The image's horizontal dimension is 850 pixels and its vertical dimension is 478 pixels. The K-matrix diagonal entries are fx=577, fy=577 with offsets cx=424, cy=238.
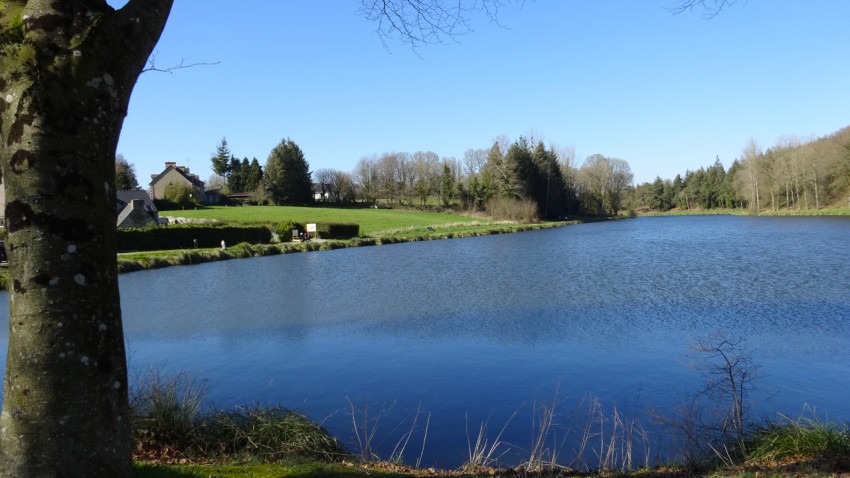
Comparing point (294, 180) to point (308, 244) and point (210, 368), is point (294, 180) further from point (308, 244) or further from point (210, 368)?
point (210, 368)

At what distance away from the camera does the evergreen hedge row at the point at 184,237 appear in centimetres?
3581

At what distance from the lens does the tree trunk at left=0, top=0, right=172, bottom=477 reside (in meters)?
2.75

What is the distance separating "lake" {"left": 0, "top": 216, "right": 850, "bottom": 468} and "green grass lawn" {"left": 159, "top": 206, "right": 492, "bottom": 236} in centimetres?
3323

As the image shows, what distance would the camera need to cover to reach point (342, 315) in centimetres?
1525

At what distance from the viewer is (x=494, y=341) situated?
37.8ft

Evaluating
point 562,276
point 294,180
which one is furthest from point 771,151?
point 562,276

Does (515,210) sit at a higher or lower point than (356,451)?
higher

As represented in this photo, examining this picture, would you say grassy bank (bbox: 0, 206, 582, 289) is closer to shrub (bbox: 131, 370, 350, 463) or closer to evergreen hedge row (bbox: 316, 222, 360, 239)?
evergreen hedge row (bbox: 316, 222, 360, 239)

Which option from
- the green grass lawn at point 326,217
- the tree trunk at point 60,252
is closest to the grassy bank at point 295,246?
the green grass lawn at point 326,217

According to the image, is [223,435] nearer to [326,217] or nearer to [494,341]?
[494,341]

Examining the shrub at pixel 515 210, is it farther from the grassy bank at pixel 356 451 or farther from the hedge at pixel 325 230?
the grassy bank at pixel 356 451

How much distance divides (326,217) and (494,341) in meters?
52.6

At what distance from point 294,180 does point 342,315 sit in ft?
219

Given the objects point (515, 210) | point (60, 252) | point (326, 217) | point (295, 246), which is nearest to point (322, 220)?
point (326, 217)
